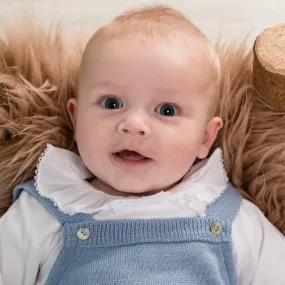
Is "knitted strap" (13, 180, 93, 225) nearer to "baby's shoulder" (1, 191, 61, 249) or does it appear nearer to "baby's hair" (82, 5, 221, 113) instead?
"baby's shoulder" (1, 191, 61, 249)

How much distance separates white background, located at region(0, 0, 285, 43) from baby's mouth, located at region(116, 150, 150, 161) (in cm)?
58

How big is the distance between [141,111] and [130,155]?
0.08 metres

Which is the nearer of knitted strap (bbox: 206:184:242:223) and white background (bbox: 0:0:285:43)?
knitted strap (bbox: 206:184:242:223)

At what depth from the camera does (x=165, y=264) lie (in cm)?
115

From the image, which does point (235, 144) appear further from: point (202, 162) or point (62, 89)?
point (62, 89)

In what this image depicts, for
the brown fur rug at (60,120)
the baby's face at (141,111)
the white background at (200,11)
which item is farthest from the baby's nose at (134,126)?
the white background at (200,11)

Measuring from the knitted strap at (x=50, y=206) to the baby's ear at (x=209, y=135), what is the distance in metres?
0.26

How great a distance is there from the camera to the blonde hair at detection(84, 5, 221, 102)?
3.92ft

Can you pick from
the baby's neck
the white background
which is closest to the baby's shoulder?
the baby's neck

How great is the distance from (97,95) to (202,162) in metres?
0.26

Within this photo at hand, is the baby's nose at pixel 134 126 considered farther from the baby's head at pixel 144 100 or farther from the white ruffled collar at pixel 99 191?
the white ruffled collar at pixel 99 191

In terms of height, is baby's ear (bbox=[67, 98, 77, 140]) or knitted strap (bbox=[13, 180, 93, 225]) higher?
baby's ear (bbox=[67, 98, 77, 140])

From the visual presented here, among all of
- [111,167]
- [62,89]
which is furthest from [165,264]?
[62,89]

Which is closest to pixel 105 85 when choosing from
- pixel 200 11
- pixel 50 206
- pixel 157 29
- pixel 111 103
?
pixel 111 103
